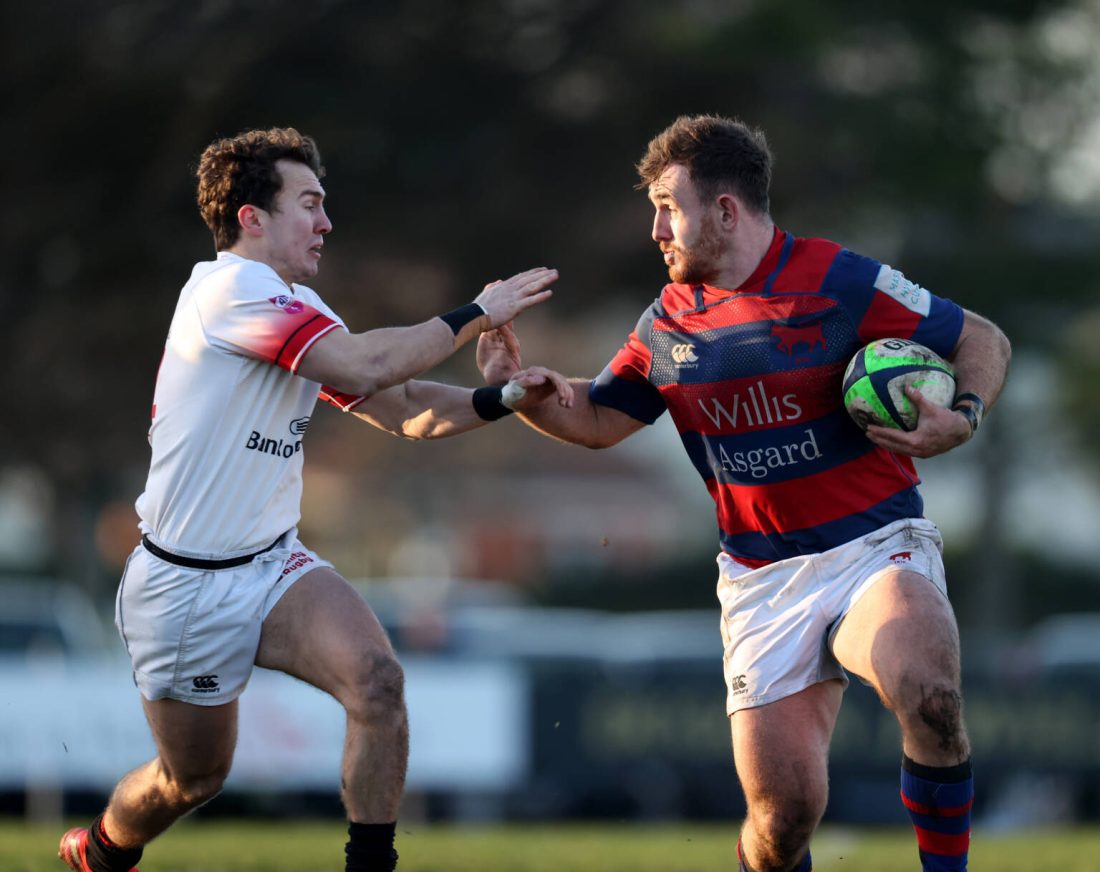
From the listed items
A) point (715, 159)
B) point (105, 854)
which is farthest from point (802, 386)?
point (105, 854)

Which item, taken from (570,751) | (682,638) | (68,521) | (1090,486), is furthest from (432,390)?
(1090,486)

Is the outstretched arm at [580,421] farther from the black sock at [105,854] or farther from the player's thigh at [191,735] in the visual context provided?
the black sock at [105,854]

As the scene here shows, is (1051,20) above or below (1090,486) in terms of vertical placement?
above

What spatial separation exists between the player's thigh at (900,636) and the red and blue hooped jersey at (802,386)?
0.35m

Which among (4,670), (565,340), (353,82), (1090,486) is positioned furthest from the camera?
(1090,486)

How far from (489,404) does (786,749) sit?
1.75 metres

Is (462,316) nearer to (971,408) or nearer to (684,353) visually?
(684,353)

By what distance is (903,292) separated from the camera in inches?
261

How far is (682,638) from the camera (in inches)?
766

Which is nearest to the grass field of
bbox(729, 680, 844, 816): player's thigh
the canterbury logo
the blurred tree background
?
bbox(729, 680, 844, 816): player's thigh

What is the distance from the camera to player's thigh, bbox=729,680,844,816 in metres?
6.35

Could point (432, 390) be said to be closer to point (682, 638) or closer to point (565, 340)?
point (682, 638)

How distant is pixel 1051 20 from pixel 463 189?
311 inches

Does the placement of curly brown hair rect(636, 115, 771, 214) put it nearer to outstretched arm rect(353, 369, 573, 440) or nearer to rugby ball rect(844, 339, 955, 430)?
rugby ball rect(844, 339, 955, 430)
